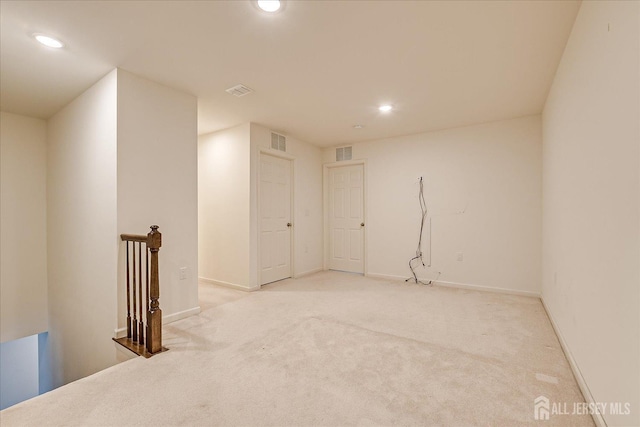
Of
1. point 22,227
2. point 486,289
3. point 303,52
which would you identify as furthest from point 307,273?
point 22,227

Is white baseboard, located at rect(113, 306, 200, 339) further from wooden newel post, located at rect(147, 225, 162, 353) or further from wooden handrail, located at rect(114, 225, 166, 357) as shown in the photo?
wooden newel post, located at rect(147, 225, 162, 353)

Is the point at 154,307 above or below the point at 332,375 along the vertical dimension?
above

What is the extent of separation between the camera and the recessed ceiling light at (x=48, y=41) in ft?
6.88

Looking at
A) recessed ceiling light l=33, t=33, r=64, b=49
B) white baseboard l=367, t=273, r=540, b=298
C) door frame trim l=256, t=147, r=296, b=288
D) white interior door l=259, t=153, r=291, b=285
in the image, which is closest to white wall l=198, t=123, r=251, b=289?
door frame trim l=256, t=147, r=296, b=288

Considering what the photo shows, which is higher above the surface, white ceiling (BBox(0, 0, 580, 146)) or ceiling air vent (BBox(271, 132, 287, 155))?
white ceiling (BBox(0, 0, 580, 146))

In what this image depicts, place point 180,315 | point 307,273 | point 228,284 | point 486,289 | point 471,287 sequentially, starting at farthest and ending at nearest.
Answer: point 307,273, point 228,284, point 471,287, point 486,289, point 180,315

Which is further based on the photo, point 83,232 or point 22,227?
point 22,227

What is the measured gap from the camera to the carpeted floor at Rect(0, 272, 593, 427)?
5.18ft

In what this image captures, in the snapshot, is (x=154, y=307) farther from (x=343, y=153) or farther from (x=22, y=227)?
(x=343, y=153)

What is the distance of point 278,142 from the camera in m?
4.60

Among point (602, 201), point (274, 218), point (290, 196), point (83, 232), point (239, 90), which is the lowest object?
point (83, 232)

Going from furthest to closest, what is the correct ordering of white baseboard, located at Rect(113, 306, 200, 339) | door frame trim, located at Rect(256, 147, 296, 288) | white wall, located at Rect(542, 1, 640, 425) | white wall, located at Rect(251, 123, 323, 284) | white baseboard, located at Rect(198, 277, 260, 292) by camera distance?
white wall, located at Rect(251, 123, 323, 284)
door frame trim, located at Rect(256, 147, 296, 288)
white baseboard, located at Rect(198, 277, 260, 292)
white baseboard, located at Rect(113, 306, 200, 339)
white wall, located at Rect(542, 1, 640, 425)

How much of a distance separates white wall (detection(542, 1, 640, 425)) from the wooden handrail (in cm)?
284

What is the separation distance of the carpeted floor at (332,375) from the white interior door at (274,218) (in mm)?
1344
